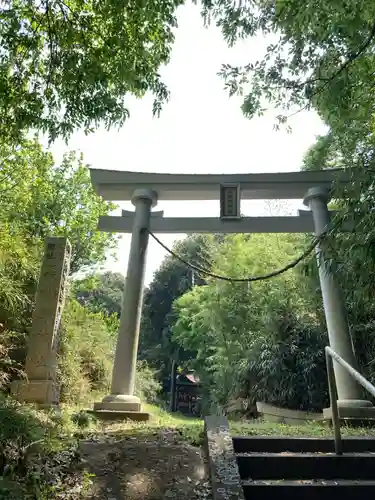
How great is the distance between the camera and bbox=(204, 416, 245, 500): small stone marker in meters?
2.41

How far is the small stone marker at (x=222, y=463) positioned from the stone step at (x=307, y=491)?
14cm

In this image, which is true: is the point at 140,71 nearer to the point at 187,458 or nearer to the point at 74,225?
the point at 187,458

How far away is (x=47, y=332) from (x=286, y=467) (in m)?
3.83

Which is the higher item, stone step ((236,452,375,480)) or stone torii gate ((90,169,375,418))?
stone torii gate ((90,169,375,418))

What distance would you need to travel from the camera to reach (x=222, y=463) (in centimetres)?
277

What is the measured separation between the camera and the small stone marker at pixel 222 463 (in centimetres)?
241

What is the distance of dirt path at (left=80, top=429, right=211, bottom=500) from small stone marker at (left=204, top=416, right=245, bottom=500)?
0.37 ft

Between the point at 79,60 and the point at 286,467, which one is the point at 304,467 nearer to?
the point at 286,467

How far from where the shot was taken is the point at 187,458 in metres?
3.13

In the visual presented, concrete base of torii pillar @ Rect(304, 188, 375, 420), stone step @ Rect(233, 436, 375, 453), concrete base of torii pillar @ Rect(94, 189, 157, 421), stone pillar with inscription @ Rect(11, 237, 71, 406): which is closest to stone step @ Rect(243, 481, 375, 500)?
stone step @ Rect(233, 436, 375, 453)

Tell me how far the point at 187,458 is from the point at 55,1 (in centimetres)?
417

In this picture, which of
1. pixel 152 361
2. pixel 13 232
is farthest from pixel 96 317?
pixel 152 361

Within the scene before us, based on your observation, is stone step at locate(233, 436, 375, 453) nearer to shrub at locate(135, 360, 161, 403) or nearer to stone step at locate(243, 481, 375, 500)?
stone step at locate(243, 481, 375, 500)

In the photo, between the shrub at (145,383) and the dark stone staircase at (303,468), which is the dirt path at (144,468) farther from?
the shrub at (145,383)
